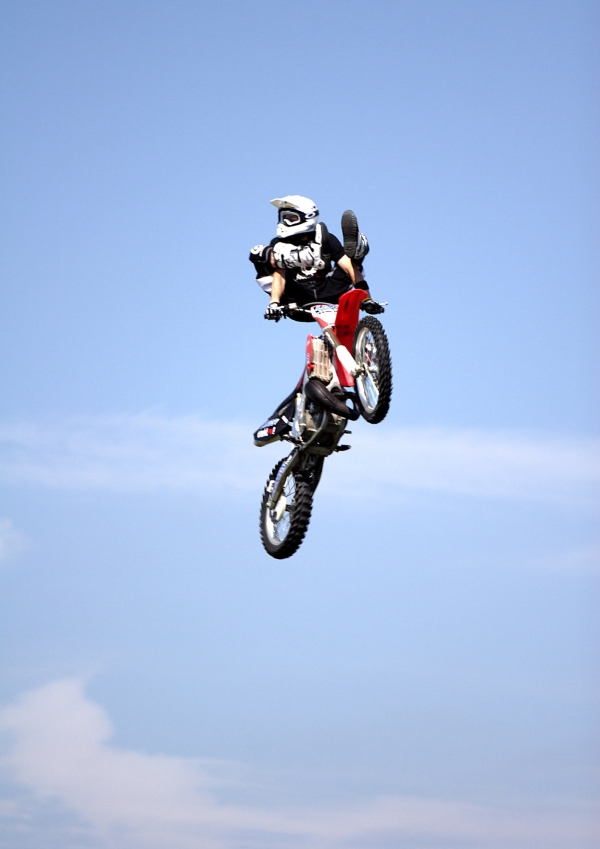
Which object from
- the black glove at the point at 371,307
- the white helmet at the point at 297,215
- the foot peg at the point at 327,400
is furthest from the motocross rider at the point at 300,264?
the foot peg at the point at 327,400

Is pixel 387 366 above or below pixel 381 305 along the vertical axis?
below

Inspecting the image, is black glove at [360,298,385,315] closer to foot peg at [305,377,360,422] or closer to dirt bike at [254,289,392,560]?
dirt bike at [254,289,392,560]

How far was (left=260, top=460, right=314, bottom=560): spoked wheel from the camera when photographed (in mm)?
15477

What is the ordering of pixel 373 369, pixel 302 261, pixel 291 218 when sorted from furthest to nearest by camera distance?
pixel 291 218, pixel 302 261, pixel 373 369

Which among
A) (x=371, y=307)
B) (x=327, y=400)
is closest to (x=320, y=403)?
(x=327, y=400)

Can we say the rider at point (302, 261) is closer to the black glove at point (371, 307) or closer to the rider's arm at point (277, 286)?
the rider's arm at point (277, 286)

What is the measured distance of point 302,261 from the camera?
52.2 ft

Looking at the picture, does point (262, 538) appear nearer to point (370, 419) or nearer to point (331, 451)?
point (331, 451)

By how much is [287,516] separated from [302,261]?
337 cm

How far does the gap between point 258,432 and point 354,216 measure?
10.9 ft

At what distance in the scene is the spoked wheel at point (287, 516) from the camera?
1548 cm

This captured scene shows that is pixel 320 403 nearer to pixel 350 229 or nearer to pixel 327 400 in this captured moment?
pixel 327 400

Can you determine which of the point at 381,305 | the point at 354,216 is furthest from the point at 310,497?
the point at 354,216

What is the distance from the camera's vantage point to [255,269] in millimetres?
16203
